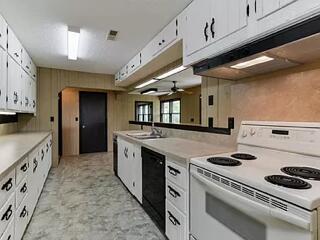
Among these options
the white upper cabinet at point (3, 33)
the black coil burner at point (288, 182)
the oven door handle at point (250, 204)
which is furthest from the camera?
the white upper cabinet at point (3, 33)

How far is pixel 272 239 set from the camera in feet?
2.89

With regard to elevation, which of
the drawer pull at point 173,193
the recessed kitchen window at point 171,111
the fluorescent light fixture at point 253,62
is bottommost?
the drawer pull at point 173,193

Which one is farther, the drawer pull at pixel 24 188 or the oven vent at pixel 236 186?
the drawer pull at pixel 24 188

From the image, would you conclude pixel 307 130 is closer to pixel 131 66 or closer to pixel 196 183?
pixel 196 183

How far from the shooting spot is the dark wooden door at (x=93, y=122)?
21.0ft

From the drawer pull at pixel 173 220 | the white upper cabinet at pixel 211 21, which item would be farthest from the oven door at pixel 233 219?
the white upper cabinet at pixel 211 21

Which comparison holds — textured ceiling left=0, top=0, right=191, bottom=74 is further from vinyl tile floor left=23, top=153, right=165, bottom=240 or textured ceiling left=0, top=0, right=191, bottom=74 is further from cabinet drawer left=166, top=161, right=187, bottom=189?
vinyl tile floor left=23, top=153, right=165, bottom=240

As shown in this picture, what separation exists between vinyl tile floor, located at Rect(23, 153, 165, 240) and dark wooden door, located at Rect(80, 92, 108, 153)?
252 cm

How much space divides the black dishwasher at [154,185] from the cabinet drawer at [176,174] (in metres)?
0.12

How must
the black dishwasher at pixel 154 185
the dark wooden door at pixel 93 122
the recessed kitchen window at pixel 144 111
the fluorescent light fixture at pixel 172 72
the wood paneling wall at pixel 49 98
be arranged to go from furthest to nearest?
1. the dark wooden door at pixel 93 122
2. the wood paneling wall at pixel 49 98
3. the recessed kitchen window at pixel 144 111
4. the fluorescent light fixture at pixel 172 72
5. the black dishwasher at pixel 154 185

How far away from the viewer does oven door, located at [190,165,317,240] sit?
0.80 m

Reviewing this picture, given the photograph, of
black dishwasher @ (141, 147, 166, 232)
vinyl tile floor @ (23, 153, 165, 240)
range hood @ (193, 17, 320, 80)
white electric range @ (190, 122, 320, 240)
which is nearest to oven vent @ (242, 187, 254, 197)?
white electric range @ (190, 122, 320, 240)

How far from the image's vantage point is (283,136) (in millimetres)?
1464

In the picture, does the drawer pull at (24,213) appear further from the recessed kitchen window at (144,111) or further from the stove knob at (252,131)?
the recessed kitchen window at (144,111)
